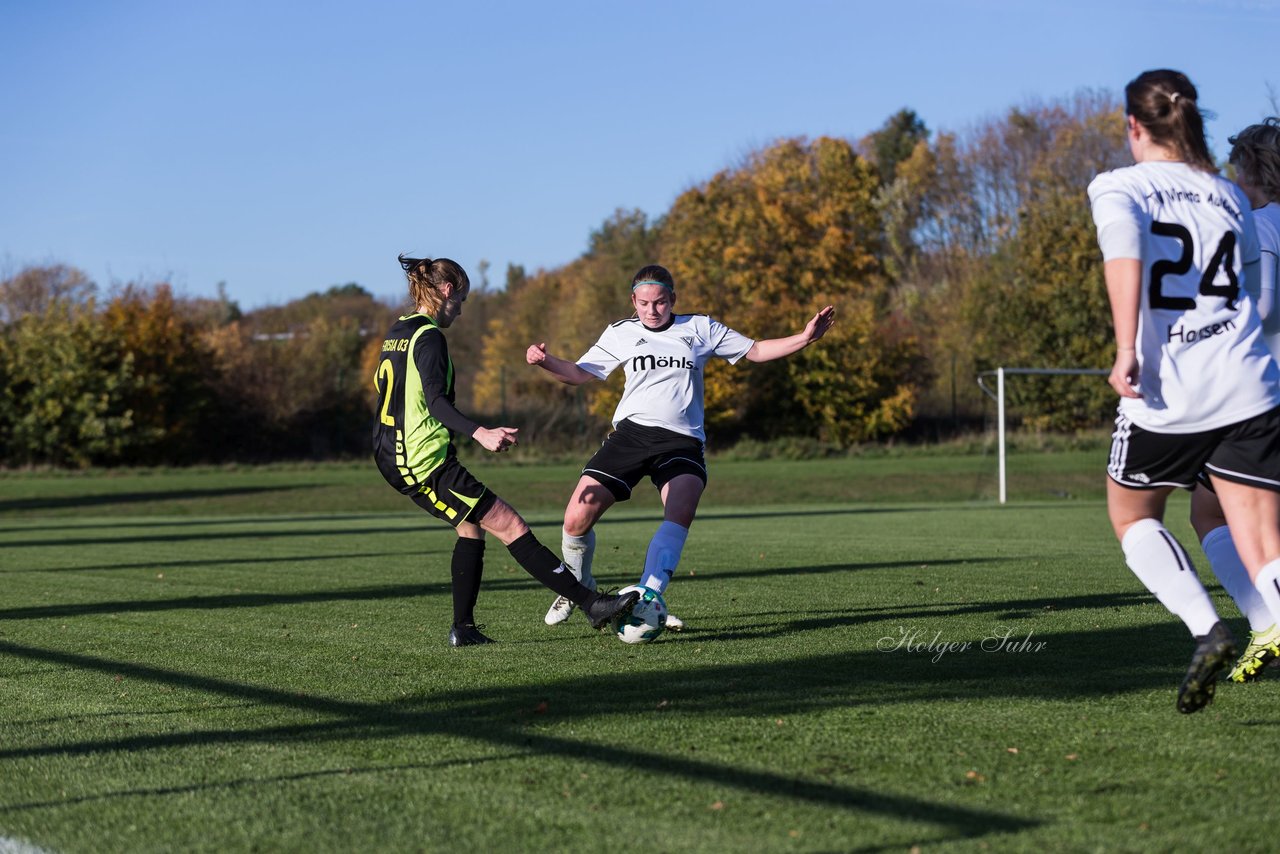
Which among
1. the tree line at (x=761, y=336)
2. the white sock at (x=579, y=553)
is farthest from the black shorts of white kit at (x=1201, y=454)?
the tree line at (x=761, y=336)

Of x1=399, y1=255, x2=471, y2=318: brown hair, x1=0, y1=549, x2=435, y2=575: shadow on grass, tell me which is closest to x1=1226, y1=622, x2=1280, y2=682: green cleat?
x1=399, y1=255, x2=471, y2=318: brown hair

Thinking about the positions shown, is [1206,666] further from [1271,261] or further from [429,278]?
[429,278]

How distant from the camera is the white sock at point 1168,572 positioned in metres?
4.54

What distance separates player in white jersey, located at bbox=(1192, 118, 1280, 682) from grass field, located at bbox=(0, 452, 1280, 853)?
22 centimetres

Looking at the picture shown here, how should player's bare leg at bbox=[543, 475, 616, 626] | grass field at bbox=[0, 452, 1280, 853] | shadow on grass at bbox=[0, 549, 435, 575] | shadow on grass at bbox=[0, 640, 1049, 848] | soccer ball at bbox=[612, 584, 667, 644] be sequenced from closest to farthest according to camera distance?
grass field at bbox=[0, 452, 1280, 853]
shadow on grass at bbox=[0, 640, 1049, 848]
soccer ball at bbox=[612, 584, 667, 644]
player's bare leg at bbox=[543, 475, 616, 626]
shadow on grass at bbox=[0, 549, 435, 575]

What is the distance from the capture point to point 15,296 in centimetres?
5991

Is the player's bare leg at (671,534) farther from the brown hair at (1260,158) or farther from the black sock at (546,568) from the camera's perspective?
the brown hair at (1260,158)

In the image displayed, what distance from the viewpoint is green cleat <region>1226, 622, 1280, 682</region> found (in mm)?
5086

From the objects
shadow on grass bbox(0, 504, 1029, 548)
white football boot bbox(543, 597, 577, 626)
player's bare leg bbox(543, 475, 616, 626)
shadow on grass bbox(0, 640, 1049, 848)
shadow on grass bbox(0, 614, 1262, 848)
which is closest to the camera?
shadow on grass bbox(0, 640, 1049, 848)

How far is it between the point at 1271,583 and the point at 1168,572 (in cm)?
32

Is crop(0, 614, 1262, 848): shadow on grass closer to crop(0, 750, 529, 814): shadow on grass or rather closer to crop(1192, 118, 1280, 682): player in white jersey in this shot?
crop(0, 750, 529, 814): shadow on grass

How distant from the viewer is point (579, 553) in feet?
25.1

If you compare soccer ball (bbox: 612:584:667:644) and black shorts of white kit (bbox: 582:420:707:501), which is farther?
black shorts of white kit (bbox: 582:420:707:501)

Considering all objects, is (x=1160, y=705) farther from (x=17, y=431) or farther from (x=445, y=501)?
(x=17, y=431)
